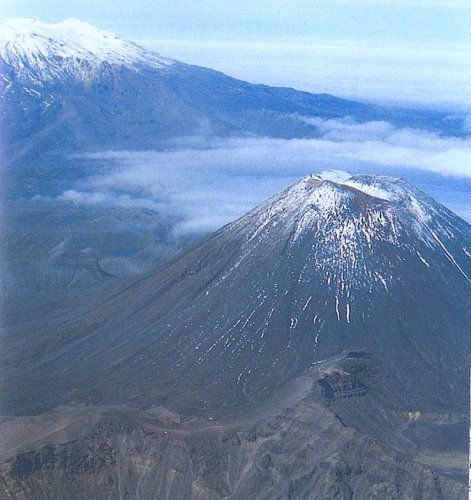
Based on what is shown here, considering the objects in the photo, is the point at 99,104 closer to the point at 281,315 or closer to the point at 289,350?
the point at 281,315

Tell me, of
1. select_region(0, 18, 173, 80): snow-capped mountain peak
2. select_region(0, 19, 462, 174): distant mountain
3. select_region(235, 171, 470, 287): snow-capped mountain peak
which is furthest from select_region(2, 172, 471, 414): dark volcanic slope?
select_region(0, 18, 173, 80): snow-capped mountain peak

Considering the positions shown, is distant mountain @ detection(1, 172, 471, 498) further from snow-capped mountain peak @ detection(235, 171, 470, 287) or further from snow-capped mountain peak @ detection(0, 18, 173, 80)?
snow-capped mountain peak @ detection(0, 18, 173, 80)

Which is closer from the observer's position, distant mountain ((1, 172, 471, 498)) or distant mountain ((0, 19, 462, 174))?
distant mountain ((1, 172, 471, 498))

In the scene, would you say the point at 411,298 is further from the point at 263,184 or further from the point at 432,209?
the point at 263,184

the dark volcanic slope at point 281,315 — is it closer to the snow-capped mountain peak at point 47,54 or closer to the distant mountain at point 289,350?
the distant mountain at point 289,350

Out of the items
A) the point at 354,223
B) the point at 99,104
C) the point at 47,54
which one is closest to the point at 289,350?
the point at 354,223

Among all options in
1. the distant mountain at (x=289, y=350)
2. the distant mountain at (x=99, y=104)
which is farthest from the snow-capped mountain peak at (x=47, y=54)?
the distant mountain at (x=289, y=350)
